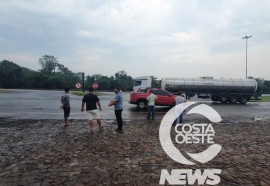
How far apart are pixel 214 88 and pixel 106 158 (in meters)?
24.4

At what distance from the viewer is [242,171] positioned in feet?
17.2

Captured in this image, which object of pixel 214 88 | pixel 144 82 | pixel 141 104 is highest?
pixel 144 82

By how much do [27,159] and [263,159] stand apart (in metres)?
6.12

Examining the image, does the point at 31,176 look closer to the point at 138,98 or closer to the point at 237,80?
the point at 138,98

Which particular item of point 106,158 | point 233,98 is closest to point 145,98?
point 106,158

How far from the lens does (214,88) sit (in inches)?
1102

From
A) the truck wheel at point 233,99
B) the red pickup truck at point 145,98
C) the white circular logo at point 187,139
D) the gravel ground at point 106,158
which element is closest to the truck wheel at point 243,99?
the truck wheel at point 233,99

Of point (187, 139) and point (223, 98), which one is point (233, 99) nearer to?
point (223, 98)

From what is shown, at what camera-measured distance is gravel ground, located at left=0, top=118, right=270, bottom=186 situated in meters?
4.75

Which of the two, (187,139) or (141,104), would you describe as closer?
(187,139)

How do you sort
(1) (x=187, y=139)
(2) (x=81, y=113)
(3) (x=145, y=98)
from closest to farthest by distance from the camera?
(1) (x=187, y=139), (2) (x=81, y=113), (3) (x=145, y=98)

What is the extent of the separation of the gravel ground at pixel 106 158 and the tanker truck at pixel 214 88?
59.6 ft

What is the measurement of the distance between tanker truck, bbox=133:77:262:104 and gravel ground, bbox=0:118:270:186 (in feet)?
59.6

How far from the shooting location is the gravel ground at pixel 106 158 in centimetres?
475
